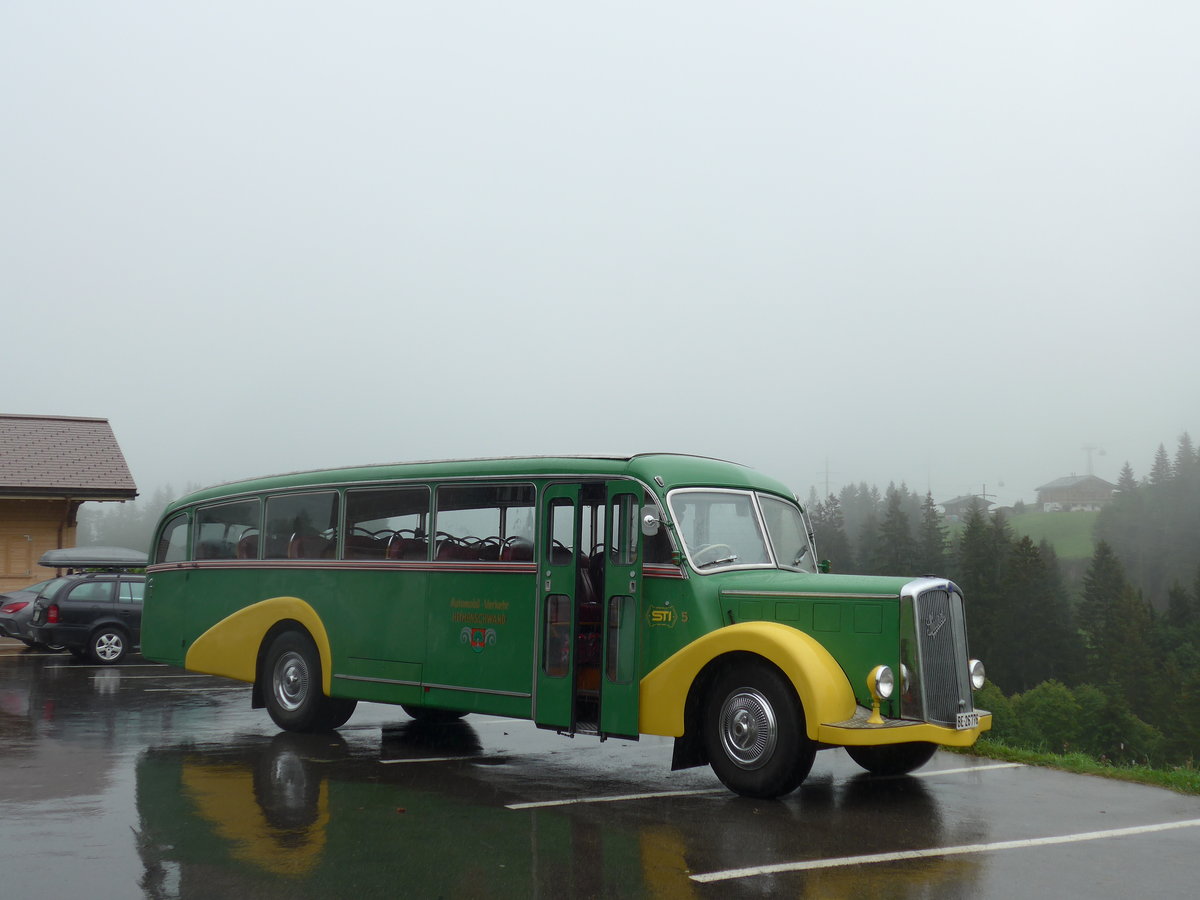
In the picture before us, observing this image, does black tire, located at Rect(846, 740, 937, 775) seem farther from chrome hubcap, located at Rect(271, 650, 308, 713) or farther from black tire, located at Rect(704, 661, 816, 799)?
chrome hubcap, located at Rect(271, 650, 308, 713)

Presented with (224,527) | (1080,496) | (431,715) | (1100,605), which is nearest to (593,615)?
(431,715)

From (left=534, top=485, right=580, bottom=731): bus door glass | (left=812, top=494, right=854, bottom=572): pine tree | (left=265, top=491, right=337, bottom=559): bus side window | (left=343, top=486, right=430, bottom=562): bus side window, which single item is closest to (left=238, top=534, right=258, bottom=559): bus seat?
(left=265, top=491, right=337, bottom=559): bus side window

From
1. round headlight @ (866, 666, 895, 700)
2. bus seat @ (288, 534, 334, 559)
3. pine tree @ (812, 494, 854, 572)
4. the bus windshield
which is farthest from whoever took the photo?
pine tree @ (812, 494, 854, 572)

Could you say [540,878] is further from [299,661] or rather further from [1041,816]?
[299,661]

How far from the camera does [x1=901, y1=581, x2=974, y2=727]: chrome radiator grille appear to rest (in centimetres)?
780

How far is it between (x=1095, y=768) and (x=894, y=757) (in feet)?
6.88

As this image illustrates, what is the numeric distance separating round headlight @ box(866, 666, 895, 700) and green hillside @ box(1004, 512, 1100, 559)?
155013 millimetres

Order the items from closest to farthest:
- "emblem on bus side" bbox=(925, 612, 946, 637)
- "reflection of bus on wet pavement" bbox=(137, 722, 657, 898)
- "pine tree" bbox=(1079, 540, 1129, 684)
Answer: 1. "reflection of bus on wet pavement" bbox=(137, 722, 657, 898)
2. "emblem on bus side" bbox=(925, 612, 946, 637)
3. "pine tree" bbox=(1079, 540, 1129, 684)

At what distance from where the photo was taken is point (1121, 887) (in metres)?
5.86

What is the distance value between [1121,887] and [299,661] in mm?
8261

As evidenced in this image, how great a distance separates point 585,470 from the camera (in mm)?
9375

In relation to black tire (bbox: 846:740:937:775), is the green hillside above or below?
above

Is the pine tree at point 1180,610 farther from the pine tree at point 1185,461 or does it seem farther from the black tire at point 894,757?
the black tire at point 894,757

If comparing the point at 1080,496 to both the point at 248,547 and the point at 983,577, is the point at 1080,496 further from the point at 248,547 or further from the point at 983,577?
the point at 248,547
